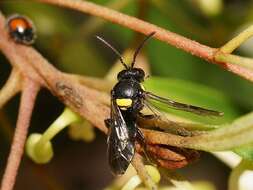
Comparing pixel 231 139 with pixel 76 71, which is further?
pixel 76 71

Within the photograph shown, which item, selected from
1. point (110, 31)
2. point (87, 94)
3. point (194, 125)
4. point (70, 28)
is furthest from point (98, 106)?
point (110, 31)

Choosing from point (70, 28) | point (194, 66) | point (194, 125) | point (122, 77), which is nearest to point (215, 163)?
point (194, 66)

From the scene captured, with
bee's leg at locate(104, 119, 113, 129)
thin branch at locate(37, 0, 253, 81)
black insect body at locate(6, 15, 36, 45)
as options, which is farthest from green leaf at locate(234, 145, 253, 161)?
black insect body at locate(6, 15, 36, 45)

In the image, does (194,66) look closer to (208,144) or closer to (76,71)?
(76,71)

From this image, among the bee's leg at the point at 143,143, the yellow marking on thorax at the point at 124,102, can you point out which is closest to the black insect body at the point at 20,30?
the yellow marking on thorax at the point at 124,102

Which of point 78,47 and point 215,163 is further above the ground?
point 78,47

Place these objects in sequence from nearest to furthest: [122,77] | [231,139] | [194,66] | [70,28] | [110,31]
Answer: [231,139], [122,77], [194,66], [70,28], [110,31]

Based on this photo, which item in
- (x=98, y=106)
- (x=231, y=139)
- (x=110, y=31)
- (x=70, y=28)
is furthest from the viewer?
(x=110, y=31)

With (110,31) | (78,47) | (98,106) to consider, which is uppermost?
(110,31)
